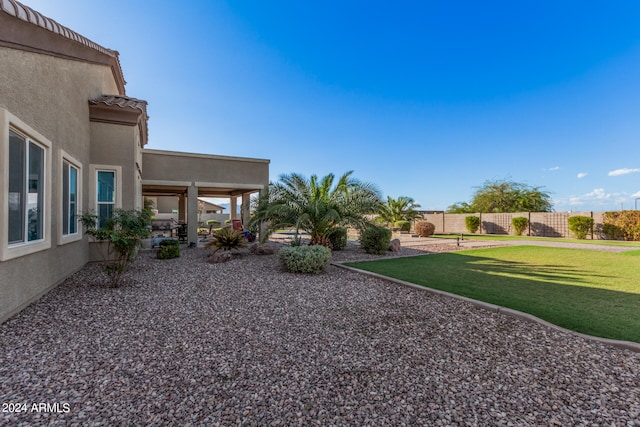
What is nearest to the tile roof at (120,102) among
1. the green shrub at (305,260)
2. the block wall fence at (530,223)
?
the green shrub at (305,260)

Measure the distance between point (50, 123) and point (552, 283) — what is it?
12.3m

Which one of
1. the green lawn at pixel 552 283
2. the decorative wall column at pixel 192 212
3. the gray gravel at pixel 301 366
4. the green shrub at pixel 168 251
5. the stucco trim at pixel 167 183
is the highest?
the stucco trim at pixel 167 183

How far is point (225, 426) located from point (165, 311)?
3.33 meters

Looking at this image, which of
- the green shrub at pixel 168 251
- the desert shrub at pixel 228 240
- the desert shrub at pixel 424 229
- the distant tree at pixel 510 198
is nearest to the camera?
the green shrub at pixel 168 251

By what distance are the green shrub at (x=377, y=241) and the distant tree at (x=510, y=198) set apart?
1148 inches

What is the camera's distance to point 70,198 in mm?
7582

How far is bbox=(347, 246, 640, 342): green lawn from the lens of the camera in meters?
4.66

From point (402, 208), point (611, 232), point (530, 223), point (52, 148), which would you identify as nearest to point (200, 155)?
point (52, 148)

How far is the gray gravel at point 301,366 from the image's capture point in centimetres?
254

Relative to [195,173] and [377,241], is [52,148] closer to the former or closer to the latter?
[195,173]

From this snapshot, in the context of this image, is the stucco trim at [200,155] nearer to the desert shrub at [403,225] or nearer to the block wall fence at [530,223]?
the desert shrub at [403,225]

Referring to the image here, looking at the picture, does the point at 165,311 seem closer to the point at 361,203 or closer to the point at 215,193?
the point at 361,203

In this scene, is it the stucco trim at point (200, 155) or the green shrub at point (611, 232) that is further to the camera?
the green shrub at point (611, 232)

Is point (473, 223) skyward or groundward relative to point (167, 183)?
groundward
